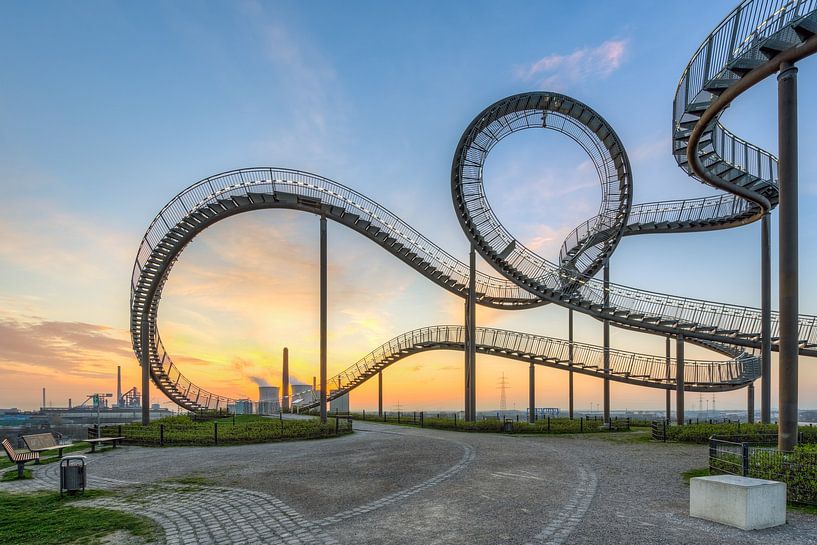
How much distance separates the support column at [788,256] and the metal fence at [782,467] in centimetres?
110

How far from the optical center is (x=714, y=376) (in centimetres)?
3309

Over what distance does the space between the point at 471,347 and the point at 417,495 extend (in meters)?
22.1

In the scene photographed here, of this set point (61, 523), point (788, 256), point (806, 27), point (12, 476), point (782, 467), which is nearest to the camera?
point (61, 523)

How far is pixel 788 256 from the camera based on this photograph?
14.2 meters

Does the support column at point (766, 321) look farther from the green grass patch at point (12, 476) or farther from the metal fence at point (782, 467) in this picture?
the green grass patch at point (12, 476)

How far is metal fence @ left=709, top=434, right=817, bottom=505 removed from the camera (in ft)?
36.9

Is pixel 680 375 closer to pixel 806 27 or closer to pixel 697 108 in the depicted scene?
pixel 697 108

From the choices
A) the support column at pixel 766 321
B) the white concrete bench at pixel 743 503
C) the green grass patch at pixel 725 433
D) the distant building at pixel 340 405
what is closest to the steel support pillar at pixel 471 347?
the green grass patch at pixel 725 433

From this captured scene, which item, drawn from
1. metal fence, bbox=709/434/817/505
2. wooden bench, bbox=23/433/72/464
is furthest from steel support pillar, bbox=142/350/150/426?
metal fence, bbox=709/434/817/505

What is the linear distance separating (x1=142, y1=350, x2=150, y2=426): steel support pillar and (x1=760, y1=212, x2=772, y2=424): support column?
33.4 metres

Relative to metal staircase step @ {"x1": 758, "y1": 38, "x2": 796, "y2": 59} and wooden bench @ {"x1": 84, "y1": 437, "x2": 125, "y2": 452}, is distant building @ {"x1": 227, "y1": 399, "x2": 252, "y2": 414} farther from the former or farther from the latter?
metal staircase step @ {"x1": 758, "y1": 38, "x2": 796, "y2": 59}

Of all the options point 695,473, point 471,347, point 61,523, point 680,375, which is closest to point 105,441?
point 61,523

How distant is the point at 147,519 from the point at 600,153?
33529 mm

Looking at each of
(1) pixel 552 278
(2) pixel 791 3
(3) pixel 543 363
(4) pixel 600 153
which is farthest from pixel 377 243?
(2) pixel 791 3
